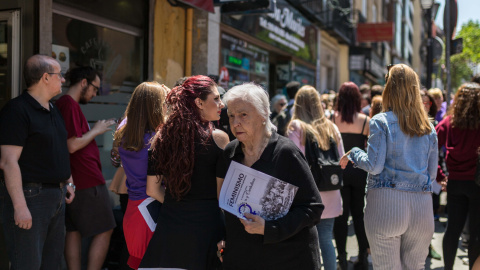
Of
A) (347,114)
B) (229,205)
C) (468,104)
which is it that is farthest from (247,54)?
(229,205)

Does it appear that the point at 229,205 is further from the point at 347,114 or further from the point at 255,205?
the point at 347,114

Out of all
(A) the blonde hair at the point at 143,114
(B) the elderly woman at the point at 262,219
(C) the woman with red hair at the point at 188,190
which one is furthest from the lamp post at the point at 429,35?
(B) the elderly woman at the point at 262,219

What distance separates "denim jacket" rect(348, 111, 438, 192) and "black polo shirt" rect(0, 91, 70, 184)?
2193 mm

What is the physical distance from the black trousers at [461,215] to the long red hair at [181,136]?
2.72m

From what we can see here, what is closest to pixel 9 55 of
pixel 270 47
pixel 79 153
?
pixel 79 153

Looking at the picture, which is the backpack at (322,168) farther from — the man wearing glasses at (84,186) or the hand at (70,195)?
the hand at (70,195)

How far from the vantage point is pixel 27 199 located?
3393 mm

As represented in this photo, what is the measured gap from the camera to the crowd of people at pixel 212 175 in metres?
2.54

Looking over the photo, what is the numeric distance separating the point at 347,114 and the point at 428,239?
1983 mm

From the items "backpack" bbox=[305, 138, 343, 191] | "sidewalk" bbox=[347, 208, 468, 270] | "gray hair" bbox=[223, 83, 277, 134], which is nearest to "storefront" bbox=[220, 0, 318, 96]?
"sidewalk" bbox=[347, 208, 468, 270]

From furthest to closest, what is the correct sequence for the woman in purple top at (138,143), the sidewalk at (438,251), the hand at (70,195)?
1. the sidewalk at (438,251)
2. the hand at (70,195)
3. the woman in purple top at (138,143)

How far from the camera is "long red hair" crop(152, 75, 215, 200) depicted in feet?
9.18

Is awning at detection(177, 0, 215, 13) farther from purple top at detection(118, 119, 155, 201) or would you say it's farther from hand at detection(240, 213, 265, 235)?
hand at detection(240, 213, 265, 235)

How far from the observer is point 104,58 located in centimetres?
608
